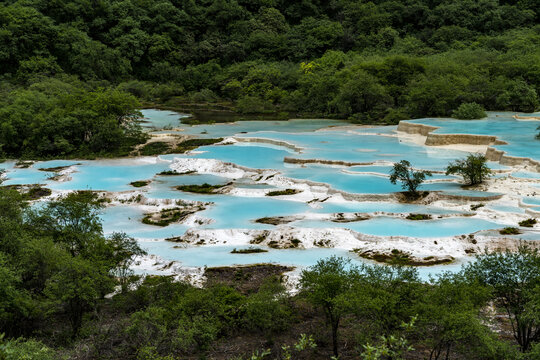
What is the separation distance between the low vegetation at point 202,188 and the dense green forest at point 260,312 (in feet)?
24.0

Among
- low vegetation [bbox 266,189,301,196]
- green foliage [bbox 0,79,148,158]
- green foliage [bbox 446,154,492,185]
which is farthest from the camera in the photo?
green foliage [bbox 0,79,148,158]

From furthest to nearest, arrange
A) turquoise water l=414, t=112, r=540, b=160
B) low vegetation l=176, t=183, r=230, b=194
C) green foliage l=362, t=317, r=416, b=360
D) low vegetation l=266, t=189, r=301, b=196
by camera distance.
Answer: turquoise water l=414, t=112, r=540, b=160 < low vegetation l=176, t=183, r=230, b=194 < low vegetation l=266, t=189, r=301, b=196 < green foliage l=362, t=317, r=416, b=360

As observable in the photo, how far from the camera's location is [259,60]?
50.0m

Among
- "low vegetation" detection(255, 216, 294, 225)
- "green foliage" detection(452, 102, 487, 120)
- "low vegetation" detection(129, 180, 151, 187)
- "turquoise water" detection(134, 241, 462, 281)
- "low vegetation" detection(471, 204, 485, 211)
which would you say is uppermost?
"green foliage" detection(452, 102, 487, 120)

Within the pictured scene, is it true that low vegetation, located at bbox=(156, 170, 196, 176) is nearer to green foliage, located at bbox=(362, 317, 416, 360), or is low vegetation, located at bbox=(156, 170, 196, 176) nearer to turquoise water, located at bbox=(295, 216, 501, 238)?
turquoise water, located at bbox=(295, 216, 501, 238)

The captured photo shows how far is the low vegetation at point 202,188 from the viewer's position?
1826 centimetres

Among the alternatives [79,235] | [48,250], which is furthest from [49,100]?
[48,250]

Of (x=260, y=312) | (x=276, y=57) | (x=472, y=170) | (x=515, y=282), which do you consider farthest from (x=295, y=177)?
(x=276, y=57)

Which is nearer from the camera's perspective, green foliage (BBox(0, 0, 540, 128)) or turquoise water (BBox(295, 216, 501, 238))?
turquoise water (BBox(295, 216, 501, 238))

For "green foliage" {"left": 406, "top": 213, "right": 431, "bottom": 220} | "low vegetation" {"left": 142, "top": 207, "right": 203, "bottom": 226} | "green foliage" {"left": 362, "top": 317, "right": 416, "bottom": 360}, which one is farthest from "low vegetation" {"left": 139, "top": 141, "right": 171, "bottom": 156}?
"green foliage" {"left": 362, "top": 317, "right": 416, "bottom": 360}

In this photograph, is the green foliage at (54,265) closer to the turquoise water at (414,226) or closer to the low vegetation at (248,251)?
the low vegetation at (248,251)

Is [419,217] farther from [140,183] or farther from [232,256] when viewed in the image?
[140,183]

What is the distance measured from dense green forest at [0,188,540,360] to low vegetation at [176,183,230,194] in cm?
732

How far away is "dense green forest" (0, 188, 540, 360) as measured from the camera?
7.38 meters
